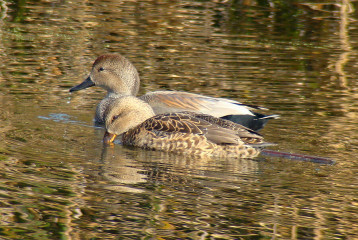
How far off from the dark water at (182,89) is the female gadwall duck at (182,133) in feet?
0.58

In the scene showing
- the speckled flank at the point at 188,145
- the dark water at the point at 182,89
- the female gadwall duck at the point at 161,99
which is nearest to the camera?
the dark water at the point at 182,89

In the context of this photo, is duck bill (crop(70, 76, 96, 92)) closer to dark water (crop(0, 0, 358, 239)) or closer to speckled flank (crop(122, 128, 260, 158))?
dark water (crop(0, 0, 358, 239))

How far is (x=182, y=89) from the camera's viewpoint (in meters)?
9.96

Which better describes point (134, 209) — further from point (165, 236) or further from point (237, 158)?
point (237, 158)

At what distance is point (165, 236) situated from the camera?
4.55m

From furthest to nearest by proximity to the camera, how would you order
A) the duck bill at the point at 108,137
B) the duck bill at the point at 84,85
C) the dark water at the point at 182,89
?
the duck bill at the point at 84,85, the duck bill at the point at 108,137, the dark water at the point at 182,89

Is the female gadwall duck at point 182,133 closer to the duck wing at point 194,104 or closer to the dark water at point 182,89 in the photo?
the dark water at point 182,89

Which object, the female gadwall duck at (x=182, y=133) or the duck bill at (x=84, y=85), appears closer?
the female gadwall duck at (x=182, y=133)

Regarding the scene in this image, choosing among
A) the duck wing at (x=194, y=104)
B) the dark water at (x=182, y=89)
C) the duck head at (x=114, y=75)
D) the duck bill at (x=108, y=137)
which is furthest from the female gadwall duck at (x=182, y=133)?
the duck head at (x=114, y=75)

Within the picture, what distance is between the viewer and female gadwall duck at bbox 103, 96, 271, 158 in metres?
7.02

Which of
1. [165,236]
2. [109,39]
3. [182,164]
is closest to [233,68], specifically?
[109,39]

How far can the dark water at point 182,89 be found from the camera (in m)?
4.92

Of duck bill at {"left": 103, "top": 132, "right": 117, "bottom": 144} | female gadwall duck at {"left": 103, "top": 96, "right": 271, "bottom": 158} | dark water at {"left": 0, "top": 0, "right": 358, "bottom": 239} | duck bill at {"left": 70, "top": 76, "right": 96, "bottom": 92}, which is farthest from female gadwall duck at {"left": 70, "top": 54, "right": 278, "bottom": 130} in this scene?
duck bill at {"left": 103, "top": 132, "right": 117, "bottom": 144}

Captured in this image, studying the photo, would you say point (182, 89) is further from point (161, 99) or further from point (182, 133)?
point (182, 133)
